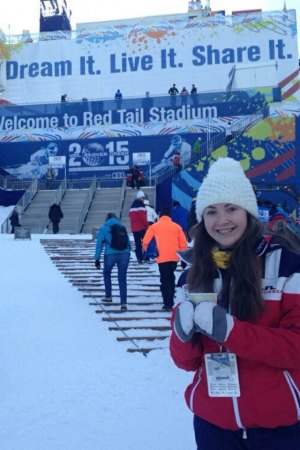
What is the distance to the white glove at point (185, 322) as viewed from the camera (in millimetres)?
1850

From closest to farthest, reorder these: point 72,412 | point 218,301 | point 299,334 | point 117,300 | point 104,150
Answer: point 299,334 < point 218,301 < point 72,412 < point 117,300 < point 104,150

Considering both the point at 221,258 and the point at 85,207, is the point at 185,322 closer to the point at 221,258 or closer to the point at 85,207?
the point at 221,258

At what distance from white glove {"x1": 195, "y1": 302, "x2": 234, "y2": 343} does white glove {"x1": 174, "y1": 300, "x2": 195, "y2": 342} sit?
50 millimetres

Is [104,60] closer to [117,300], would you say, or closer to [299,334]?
[117,300]

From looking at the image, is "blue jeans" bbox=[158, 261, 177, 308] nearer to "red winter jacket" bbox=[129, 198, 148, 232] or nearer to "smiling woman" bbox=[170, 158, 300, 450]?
"red winter jacket" bbox=[129, 198, 148, 232]

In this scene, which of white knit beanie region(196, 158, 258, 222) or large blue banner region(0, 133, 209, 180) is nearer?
white knit beanie region(196, 158, 258, 222)

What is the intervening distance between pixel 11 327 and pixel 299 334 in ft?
18.5

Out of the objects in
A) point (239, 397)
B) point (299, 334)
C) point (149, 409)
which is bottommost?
point (149, 409)

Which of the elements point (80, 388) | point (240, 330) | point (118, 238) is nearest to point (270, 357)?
point (240, 330)

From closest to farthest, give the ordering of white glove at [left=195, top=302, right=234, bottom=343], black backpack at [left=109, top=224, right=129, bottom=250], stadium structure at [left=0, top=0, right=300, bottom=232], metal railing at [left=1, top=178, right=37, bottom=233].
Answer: white glove at [left=195, top=302, right=234, bottom=343] → black backpack at [left=109, top=224, right=129, bottom=250] → metal railing at [left=1, top=178, right=37, bottom=233] → stadium structure at [left=0, top=0, right=300, bottom=232]

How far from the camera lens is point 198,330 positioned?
185 cm

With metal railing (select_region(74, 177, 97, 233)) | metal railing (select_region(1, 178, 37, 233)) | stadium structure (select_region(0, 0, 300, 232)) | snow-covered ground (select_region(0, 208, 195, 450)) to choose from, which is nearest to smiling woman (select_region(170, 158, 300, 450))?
snow-covered ground (select_region(0, 208, 195, 450))

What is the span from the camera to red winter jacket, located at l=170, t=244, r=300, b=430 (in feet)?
5.89

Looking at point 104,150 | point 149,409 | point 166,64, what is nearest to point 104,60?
point 166,64
